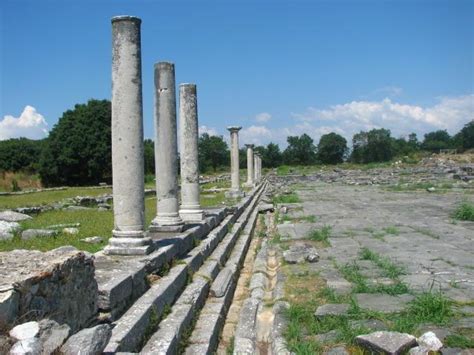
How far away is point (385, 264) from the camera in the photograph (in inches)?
333

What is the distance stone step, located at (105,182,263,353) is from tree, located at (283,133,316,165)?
88.0 metres

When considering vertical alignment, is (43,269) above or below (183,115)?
below

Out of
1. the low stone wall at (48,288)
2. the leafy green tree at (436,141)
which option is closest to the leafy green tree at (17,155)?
the low stone wall at (48,288)

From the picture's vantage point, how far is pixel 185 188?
38.5 ft


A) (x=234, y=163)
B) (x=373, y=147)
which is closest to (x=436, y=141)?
(x=373, y=147)

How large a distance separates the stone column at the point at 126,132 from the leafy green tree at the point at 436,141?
10906 cm

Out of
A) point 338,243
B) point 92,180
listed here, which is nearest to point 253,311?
point 338,243

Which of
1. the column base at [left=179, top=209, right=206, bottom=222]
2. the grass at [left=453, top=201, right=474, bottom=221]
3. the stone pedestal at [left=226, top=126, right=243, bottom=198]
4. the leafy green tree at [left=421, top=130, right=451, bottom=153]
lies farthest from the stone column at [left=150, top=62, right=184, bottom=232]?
the leafy green tree at [left=421, top=130, right=451, bottom=153]

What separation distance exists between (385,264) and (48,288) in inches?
243

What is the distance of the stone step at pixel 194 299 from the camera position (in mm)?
4852

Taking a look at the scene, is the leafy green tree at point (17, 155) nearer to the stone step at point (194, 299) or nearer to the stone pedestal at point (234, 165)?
the stone pedestal at point (234, 165)

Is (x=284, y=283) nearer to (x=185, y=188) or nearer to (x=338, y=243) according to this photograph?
(x=338, y=243)

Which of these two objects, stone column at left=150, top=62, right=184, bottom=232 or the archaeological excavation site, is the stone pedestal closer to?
the archaeological excavation site

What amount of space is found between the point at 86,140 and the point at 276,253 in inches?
1515
